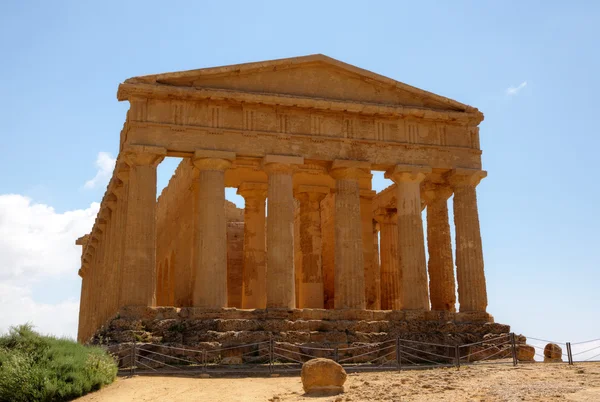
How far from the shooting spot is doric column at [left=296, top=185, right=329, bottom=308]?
2841 cm

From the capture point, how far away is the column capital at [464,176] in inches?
1061

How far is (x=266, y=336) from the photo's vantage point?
2253cm

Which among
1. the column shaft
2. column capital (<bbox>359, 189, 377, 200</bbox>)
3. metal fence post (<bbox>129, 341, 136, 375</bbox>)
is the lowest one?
metal fence post (<bbox>129, 341, 136, 375</bbox>)

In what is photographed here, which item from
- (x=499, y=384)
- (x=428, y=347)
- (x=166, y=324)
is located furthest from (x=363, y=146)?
(x=499, y=384)

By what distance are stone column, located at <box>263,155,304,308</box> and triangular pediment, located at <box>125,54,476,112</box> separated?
2486mm

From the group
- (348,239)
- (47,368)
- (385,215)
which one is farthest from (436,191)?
(47,368)

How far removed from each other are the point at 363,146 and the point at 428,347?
690 cm

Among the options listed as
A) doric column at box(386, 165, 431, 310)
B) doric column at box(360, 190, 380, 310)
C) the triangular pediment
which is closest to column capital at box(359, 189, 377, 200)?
doric column at box(360, 190, 380, 310)

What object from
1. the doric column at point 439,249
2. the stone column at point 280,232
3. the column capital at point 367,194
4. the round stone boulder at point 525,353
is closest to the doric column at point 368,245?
the column capital at point 367,194

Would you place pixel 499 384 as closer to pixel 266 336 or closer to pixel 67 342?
pixel 266 336

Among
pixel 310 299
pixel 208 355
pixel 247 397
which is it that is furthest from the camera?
pixel 310 299

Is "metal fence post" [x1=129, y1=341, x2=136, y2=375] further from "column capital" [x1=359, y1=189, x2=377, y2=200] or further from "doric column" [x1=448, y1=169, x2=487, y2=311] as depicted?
"column capital" [x1=359, y1=189, x2=377, y2=200]

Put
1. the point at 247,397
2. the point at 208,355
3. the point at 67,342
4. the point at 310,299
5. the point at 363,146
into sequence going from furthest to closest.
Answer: the point at 310,299, the point at 363,146, the point at 208,355, the point at 67,342, the point at 247,397

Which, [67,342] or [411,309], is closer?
[67,342]
